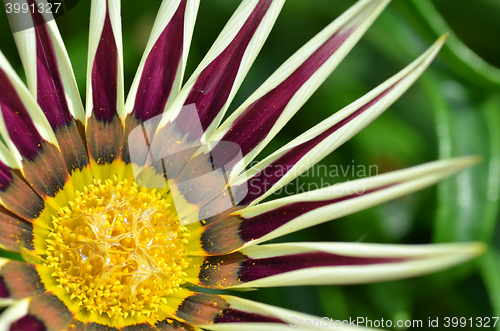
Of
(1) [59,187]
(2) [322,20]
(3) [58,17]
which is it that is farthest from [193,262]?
(2) [322,20]

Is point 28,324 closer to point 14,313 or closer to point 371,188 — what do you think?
point 14,313

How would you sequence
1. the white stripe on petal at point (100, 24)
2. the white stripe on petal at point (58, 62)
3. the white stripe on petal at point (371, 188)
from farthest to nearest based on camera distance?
1. the white stripe on petal at point (100, 24)
2. the white stripe on petal at point (58, 62)
3. the white stripe on petal at point (371, 188)

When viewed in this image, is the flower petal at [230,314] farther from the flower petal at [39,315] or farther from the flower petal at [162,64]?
the flower petal at [162,64]

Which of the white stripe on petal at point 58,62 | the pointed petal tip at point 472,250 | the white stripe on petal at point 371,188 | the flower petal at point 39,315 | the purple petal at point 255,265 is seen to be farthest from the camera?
the white stripe on petal at point 58,62

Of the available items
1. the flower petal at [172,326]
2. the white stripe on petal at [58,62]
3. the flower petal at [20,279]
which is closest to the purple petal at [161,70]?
the white stripe on petal at [58,62]

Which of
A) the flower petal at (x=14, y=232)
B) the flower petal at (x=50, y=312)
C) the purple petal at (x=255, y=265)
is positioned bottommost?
the flower petal at (x=50, y=312)

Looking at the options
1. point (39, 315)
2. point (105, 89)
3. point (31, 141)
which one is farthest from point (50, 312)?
point (105, 89)

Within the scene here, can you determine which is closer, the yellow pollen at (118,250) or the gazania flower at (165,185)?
the gazania flower at (165,185)

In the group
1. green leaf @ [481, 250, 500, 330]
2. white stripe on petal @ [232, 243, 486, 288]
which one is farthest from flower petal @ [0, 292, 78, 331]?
green leaf @ [481, 250, 500, 330]

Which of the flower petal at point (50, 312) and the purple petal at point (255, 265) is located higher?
the purple petal at point (255, 265)
